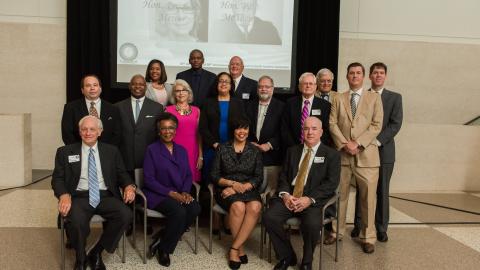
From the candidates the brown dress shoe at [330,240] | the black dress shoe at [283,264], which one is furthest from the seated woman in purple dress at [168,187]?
the brown dress shoe at [330,240]

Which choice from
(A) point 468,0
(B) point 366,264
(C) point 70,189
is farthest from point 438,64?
(C) point 70,189

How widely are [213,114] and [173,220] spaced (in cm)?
104

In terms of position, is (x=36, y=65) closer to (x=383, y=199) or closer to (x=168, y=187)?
(x=168, y=187)

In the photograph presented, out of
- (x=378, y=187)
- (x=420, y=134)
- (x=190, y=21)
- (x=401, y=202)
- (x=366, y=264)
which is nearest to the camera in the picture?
(x=366, y=264)

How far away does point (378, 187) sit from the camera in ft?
12.4

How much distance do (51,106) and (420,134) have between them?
5483 millimetres

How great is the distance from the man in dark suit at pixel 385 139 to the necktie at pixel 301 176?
81 centimetres

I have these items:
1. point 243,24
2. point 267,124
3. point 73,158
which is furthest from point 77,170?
point 243,24

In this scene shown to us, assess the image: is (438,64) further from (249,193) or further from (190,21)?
(249,193)

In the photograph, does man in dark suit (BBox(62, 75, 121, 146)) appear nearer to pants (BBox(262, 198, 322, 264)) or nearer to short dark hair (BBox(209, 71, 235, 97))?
short dark hair (BBox(209, 71, 235, 97))

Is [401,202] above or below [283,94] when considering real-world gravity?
below

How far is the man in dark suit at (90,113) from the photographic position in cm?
340

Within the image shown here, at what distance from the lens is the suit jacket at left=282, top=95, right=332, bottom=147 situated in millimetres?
3617

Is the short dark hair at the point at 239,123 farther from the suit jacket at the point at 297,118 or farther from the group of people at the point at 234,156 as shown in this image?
the suit jacket at the point at 297,118
